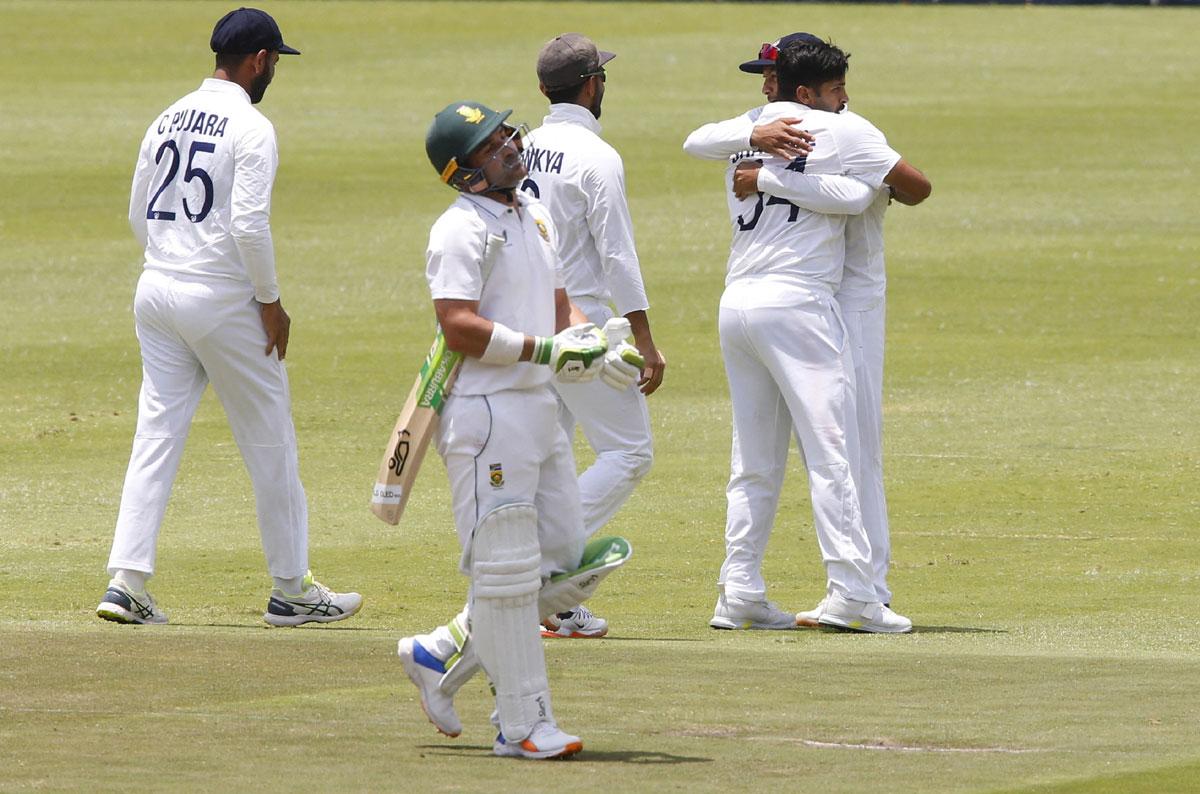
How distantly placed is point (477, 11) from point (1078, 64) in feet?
39.0

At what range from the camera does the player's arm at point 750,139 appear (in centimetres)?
882

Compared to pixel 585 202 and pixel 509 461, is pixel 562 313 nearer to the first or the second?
pixel 509 461

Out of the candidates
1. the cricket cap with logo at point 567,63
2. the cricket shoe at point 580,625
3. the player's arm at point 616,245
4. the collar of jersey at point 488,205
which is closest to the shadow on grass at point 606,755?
the collar of jersey at point 488,205

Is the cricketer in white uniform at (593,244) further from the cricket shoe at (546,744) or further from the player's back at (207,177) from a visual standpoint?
the cricket shoe at (546,744)

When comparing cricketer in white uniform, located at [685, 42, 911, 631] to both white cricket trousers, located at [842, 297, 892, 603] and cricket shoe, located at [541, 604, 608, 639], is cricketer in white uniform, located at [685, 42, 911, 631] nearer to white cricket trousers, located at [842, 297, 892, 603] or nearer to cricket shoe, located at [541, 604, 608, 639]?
white cricket trousers, located at [842, 297, 892, 603]

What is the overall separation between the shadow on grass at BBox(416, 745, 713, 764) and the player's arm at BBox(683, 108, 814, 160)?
3.10 meters

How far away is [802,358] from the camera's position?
8.87m

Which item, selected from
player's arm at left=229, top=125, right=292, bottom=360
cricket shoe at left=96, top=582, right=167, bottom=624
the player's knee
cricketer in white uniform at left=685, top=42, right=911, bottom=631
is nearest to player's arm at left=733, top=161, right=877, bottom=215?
cricketer in white uniform at left=685, top=42, right=911, bottom=631

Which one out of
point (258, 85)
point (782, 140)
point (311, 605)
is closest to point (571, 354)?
point (782, 140)

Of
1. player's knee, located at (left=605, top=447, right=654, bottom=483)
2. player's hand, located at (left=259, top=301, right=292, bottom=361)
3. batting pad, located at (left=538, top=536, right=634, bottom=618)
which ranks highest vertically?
player's hand, located at (left=259, top=301, right=292, bottom=361)

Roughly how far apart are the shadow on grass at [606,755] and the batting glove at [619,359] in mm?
1070

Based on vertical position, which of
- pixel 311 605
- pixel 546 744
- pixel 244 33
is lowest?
pixel 311 605

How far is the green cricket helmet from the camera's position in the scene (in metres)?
6.73

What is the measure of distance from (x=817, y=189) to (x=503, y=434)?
2727 mm
